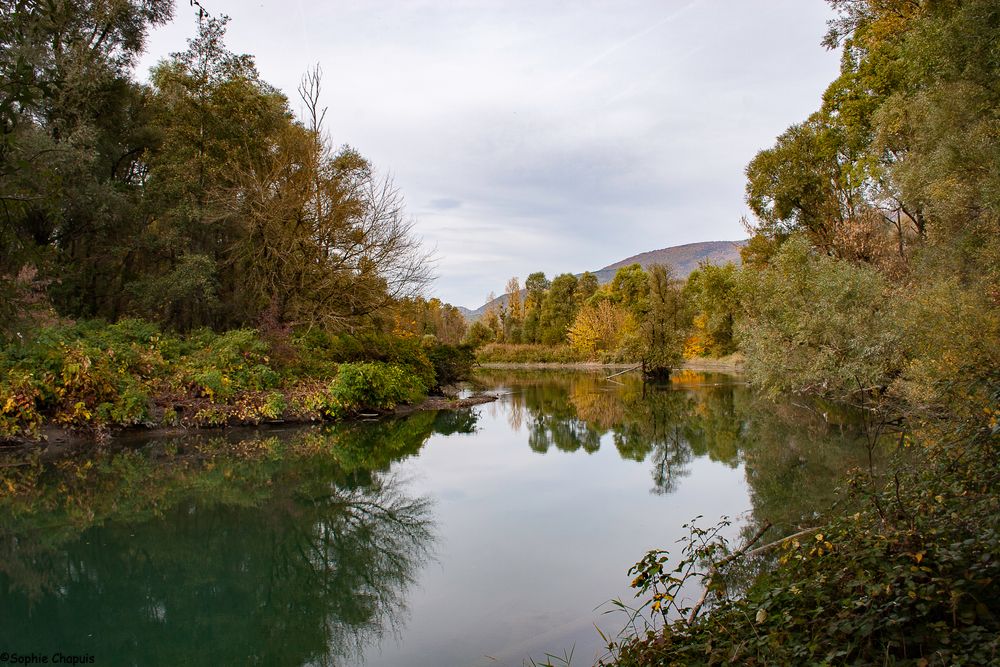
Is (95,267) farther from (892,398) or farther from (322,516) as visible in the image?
(892,398)

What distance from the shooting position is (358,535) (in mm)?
7590

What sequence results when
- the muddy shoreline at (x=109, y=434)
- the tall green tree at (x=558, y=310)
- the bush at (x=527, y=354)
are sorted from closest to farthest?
the muddy shoreline at (x=109, y=434), the bush at (x=527, y=354), the tall green tree at (x=558, y=310)

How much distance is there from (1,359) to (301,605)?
10.6 meters

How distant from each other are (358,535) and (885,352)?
41.6 feet

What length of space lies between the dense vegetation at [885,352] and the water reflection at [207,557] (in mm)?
2555

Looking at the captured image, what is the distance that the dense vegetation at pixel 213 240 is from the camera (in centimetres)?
1534

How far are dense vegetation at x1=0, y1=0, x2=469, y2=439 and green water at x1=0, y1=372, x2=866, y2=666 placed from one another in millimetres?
2326

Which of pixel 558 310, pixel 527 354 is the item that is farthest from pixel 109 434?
pixel 558 310

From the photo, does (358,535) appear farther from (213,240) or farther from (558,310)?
(558,310)

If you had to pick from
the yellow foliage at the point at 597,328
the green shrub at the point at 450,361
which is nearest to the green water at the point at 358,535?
the green shrub at the point at 450,361

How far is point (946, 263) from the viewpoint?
11914 millimetres

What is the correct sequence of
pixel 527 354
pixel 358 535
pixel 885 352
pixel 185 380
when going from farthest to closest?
pixel 527 354, pixel 185 380, pixel 885 352, pixel 358 535

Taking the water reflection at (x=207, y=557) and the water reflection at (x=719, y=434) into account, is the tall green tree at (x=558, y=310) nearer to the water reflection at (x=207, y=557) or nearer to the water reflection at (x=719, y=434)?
the water reflection at (x=719, y=434)

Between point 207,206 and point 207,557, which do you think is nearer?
point 207,557
